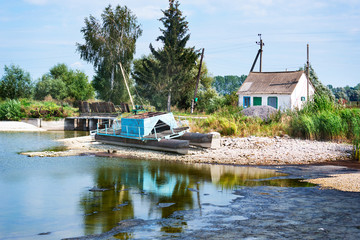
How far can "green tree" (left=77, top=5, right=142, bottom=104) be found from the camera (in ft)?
154

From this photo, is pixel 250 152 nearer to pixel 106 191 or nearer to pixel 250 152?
pixel 250 152

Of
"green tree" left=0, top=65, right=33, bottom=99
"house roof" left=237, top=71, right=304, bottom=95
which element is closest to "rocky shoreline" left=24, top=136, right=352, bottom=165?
"house roof" left=237, top=71, right=304, bottom=95

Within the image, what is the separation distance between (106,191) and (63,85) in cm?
4566

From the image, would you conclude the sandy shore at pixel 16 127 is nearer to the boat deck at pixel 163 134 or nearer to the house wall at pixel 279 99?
the boat deck at pixel 163 134

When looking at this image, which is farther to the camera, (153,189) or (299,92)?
(299,92)

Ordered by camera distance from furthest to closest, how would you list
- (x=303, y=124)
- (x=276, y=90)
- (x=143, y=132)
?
(x=276, y=90) < (x=303, y=124) < (x=143, y=132)

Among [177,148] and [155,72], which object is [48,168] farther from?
[155,72]

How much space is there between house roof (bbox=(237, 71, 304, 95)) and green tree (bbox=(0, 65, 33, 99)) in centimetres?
2681

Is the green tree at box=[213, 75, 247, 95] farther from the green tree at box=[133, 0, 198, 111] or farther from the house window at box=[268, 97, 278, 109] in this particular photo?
the house window at box=[268, 97, 278, 109]

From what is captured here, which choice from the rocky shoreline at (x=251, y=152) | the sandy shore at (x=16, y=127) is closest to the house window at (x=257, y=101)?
the rocky shoreline at (x=251, y=152)

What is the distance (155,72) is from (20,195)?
3472cm

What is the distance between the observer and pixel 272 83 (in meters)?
40.3

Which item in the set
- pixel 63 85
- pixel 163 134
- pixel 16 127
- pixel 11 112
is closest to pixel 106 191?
pixel 163 134

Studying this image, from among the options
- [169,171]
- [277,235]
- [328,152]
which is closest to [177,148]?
[169,171]
